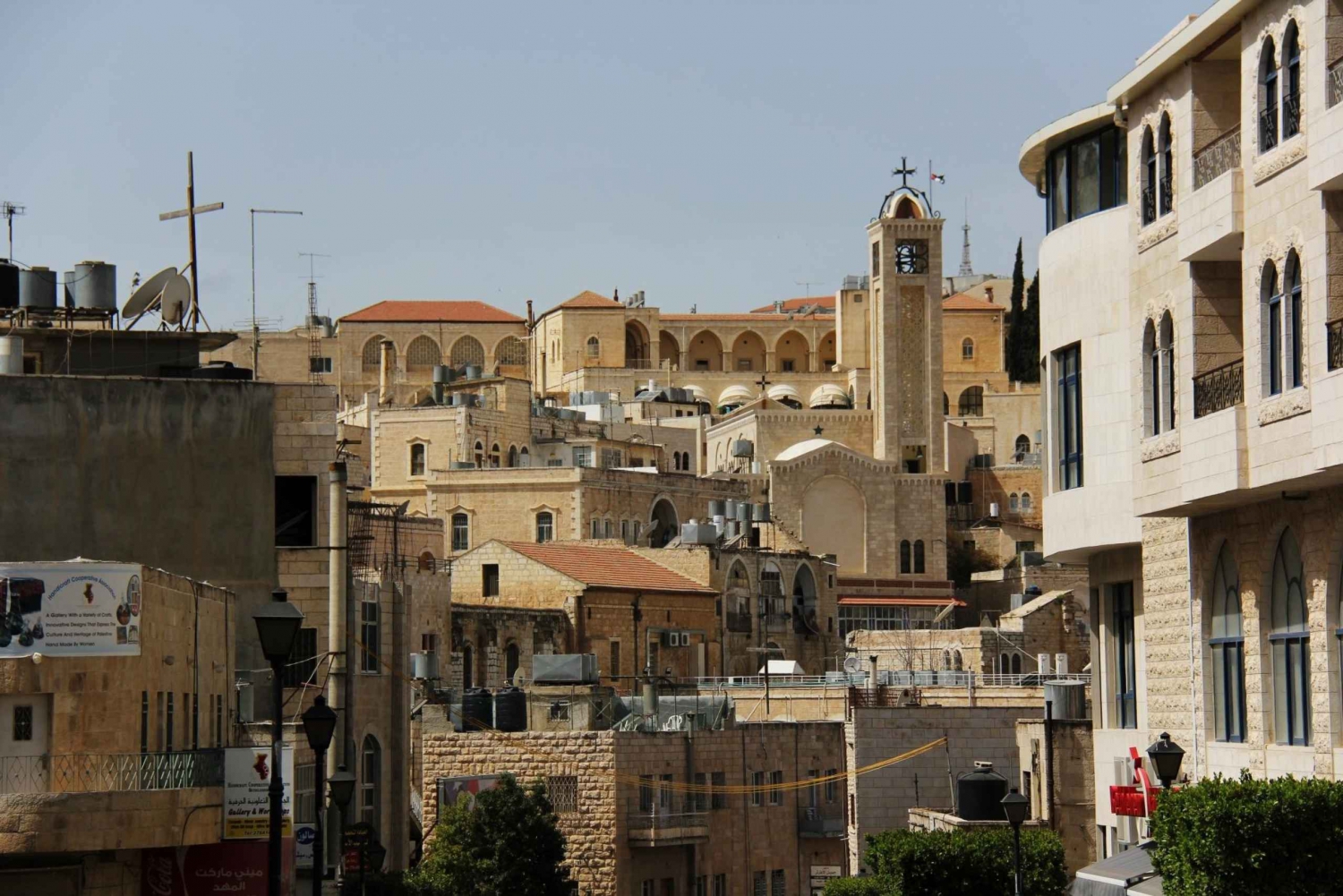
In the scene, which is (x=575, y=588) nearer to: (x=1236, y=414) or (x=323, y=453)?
(x=323, y=453)

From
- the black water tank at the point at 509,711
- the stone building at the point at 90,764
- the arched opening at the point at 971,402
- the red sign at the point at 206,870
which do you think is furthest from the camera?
the arched opening at the point at 971,402

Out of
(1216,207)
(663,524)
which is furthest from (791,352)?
(1216,207)

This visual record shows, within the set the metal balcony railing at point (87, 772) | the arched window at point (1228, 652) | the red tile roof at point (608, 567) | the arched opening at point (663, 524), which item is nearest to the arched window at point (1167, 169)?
the arched window at point (1228, 652)

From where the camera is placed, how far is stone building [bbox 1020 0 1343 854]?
20906 mm

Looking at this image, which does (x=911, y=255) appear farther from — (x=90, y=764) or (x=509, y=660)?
(x=90, y=764)

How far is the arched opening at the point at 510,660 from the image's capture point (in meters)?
62.5

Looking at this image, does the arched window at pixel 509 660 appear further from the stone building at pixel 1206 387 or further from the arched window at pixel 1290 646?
the arched window at pixel 1290 646

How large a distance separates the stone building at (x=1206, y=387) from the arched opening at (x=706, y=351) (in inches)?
4160

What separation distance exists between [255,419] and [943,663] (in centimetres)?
Answer: 3516

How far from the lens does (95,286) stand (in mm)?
35312

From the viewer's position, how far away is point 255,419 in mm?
31609

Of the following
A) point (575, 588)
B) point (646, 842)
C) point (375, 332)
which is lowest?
point (646, 842)

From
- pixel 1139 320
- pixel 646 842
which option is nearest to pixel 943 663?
pixel 646 842

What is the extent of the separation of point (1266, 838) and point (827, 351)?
11677 cm
